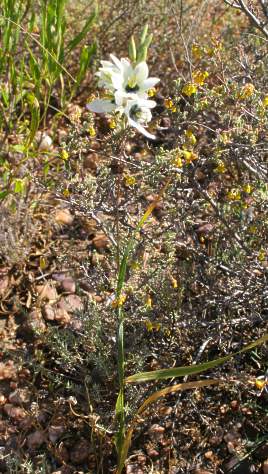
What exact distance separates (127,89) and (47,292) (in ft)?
4.10

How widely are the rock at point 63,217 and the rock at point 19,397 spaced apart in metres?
0.87

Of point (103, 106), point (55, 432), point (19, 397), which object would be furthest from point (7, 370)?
point (103, 106)

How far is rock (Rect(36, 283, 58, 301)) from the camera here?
2.71 m

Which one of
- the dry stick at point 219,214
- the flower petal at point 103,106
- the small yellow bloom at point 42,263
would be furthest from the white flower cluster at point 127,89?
the small yellow bloom at point 42,263

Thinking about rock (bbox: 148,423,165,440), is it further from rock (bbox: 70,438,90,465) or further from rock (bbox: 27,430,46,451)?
rock (bbox: 27,430,46,451)

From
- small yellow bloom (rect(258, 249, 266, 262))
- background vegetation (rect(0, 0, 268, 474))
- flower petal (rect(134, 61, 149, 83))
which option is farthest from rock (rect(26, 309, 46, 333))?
flower petal (rect(134, 61, 149, 83))

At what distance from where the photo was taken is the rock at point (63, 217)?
2982 mm

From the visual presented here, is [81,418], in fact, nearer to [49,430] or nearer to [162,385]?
[49,430]

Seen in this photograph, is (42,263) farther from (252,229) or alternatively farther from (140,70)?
(140,70)

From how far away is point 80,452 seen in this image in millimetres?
2256

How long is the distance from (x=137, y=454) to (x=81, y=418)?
0.82 ft

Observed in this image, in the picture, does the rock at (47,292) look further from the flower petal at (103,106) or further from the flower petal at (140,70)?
the flower petal at (140,70)

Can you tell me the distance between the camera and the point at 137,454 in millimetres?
2205

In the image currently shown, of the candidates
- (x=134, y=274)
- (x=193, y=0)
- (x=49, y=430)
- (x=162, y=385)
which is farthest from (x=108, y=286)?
(x=193, y=0)
